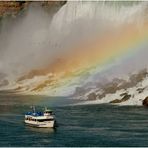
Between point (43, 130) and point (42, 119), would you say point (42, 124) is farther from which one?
point (43, 130)

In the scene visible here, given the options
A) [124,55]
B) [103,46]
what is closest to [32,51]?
[103,46]

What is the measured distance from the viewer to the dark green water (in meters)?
56.5

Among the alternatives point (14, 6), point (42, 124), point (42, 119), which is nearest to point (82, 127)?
point (42, 124)

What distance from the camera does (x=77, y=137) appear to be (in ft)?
192

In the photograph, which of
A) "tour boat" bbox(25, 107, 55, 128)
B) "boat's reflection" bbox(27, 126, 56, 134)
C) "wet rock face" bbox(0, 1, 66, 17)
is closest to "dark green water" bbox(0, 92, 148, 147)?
"boat's reflection" bbox(27, 126, 56, 134)

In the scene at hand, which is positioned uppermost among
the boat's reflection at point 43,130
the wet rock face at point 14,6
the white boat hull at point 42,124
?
the wet rock face at point 14,6

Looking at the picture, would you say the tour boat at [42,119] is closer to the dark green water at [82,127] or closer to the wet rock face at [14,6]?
the dark green water at [82,127]

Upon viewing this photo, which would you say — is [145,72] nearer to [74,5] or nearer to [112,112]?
[112,112]

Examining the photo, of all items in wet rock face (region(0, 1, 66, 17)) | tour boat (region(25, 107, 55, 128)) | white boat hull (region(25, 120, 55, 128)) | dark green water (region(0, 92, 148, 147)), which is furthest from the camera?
wet rock face (region(0, 1, 66, 17))

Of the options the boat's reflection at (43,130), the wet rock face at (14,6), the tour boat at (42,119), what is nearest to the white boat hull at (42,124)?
the tour boat at (42,119)

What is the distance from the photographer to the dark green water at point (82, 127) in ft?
185

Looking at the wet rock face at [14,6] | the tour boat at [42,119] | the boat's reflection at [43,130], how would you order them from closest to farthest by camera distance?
the boat's reflection at [43,130] < the tour boat at [42,119] < the wet rock face at [14,6]

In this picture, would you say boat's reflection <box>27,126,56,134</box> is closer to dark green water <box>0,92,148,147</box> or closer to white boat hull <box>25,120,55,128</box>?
dark green water <box>0,92,148,147</box>

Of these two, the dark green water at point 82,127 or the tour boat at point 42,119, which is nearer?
the dark green water at point 82,127
